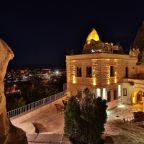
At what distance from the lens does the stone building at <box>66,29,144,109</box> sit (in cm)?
2633

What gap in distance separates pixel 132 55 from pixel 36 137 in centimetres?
2128

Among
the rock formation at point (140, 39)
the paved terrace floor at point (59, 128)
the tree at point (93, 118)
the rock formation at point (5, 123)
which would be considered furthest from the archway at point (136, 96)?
the rock formation at point (5, 123)

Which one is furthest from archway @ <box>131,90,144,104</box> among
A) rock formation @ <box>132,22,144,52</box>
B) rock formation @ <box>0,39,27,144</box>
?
rock formation @ <box>0,39,27,144</box>

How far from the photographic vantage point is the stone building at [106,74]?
26.3m

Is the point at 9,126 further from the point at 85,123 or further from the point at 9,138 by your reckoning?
the point at 85,123

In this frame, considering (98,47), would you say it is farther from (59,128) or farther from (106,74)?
(59,128)

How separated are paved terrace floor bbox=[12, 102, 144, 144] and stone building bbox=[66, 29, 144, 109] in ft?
9.75

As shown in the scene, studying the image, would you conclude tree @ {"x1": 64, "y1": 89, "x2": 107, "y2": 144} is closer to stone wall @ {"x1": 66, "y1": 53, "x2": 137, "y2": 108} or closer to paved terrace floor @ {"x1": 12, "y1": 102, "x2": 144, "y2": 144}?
paved terrace floor @ {"x1": 12, "y1": 102, "x2": 144, "y2": 144}

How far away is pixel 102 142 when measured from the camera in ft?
47.1

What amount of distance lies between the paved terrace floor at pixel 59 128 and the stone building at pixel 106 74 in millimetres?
2971

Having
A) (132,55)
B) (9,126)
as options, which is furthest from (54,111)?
(9,126)

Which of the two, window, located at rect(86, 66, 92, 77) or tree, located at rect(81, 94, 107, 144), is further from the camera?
window, located at rect(86, 66, 92, 77)

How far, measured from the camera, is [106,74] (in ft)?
88.1

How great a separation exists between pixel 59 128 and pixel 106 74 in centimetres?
973
